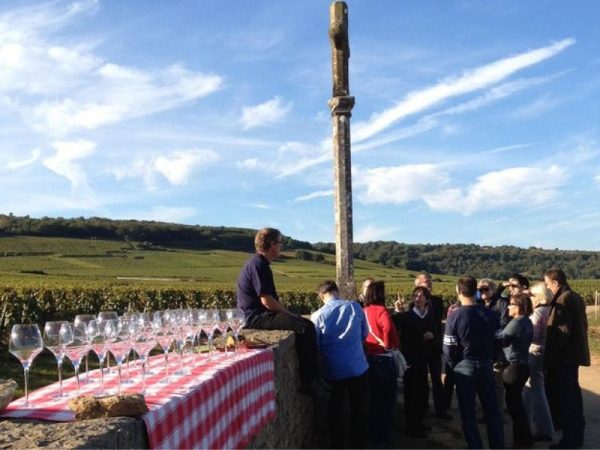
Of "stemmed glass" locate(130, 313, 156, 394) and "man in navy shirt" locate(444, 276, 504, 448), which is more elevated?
"stemmed glass" locate(130, 313, 156, 394)

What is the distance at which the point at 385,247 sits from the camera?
9562 centimetres

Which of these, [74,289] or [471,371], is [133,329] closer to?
[471,371]

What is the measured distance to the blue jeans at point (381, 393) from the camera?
7.08 m

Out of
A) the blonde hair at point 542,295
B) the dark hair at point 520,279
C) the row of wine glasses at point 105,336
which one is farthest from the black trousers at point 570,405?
the row of wine glasses at point 105,336

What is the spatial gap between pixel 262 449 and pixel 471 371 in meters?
2.47

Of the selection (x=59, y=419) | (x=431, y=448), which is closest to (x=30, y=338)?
(x=59, y=419)

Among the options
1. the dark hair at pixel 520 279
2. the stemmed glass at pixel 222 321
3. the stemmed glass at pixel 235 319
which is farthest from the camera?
the dark hair at pixel 520 279

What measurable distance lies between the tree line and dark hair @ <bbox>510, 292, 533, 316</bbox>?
61.8 m

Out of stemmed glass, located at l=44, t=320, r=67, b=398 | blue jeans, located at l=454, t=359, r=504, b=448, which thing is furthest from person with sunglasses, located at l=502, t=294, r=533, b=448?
stemmed glass, located at l=44, t=320, r=67, b=398

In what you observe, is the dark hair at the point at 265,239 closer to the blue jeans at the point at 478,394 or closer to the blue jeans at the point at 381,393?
the blue jeans at the point at 381,393

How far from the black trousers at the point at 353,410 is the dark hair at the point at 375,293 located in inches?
37.1

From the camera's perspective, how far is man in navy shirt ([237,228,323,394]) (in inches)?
234

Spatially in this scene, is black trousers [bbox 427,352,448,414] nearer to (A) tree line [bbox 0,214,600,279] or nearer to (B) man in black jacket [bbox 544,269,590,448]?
(B) man in black jacket [bbox 544,269,590,448]

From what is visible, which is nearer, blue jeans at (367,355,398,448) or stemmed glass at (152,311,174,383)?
stemmed glass at (152,311,174,383)
